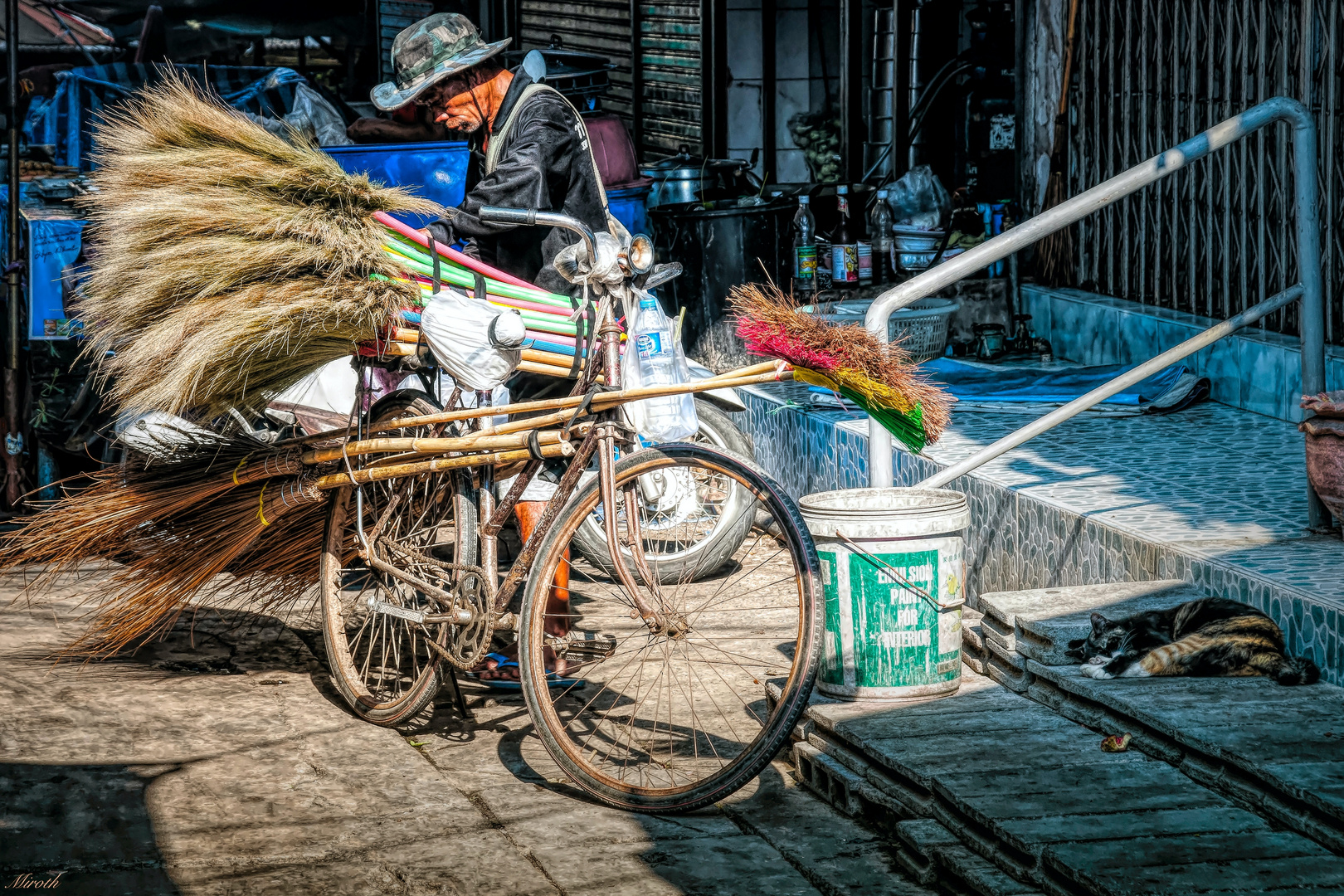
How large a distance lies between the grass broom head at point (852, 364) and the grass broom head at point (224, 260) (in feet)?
3.32

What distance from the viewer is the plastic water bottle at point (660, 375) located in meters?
3.71

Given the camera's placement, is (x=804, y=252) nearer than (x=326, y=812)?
No

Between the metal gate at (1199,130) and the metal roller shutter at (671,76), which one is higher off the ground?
Result: the metal roller shutter at (671,76)

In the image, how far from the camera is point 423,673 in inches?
157

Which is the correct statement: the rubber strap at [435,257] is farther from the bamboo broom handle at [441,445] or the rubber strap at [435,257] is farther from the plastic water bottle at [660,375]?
the plastic water bottle at [660,375]

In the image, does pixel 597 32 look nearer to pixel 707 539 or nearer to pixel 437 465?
pixel 707 539

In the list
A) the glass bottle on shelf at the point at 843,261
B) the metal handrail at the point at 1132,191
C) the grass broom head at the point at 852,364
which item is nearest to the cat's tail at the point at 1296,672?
the metal handrail at the point at 1132,191

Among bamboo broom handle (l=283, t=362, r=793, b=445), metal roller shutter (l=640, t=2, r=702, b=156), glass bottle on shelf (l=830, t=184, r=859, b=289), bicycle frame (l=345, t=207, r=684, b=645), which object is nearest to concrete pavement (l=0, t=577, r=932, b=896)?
bicycle frame (l=345, t=207, r=684, b=645)

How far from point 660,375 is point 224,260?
118 cm

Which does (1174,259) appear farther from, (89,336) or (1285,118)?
(89,336)

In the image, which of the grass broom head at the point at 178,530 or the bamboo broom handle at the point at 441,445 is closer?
the bamboo broom handle at the point at 441,445

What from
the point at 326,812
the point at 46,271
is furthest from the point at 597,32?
the point at 326,812

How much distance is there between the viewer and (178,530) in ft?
14.6

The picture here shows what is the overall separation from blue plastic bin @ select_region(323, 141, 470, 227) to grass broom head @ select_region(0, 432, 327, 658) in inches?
106
